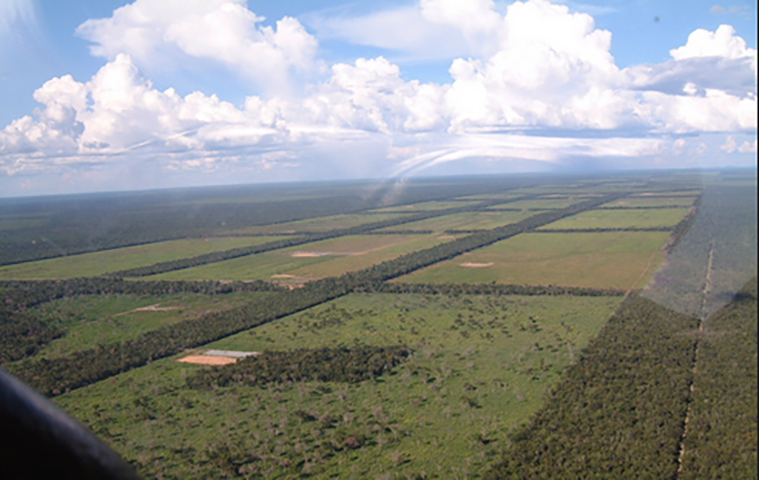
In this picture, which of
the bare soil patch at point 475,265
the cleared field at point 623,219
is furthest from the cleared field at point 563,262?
the cleared field at point 623,219

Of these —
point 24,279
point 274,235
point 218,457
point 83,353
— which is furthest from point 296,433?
point 274,235

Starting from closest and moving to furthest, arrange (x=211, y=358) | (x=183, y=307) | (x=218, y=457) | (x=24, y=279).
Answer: (x=218, y=457) < (x=211, y=358) < (x=183, y=307) < (x=24, y=279)

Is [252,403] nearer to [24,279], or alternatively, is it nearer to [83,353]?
[83,353]

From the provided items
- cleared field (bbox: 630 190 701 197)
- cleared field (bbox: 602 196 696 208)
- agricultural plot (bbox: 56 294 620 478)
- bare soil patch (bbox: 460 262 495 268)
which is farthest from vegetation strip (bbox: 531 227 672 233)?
cleared field (bbox: 630 190 701 197)

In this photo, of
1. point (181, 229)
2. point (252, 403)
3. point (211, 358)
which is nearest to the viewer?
point (252, 403)

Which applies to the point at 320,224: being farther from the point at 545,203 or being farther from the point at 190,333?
the point at 190,333

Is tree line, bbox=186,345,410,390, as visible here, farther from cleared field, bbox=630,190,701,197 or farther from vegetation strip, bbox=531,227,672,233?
cleared field, bbox=630,190,701,197

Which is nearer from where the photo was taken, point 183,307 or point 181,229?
point 183,307

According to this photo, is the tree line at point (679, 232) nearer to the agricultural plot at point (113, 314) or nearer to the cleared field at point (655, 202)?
the cleared field at point (655, 202)
